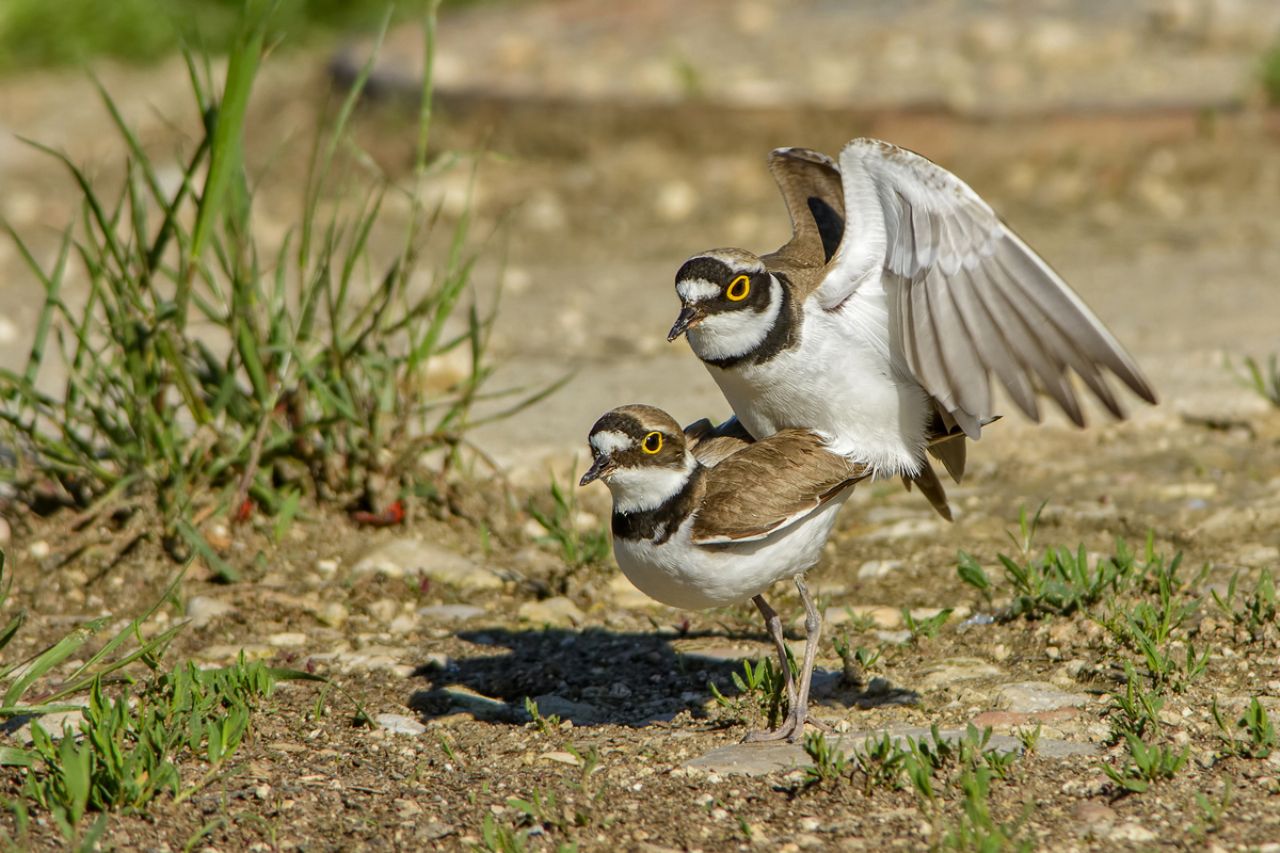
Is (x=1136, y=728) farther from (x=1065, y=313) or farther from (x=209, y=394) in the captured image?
(x=209, y=394)

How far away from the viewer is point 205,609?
4.72 m

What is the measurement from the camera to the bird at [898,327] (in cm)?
359

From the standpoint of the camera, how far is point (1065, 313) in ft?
11.7

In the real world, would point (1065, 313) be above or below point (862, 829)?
above

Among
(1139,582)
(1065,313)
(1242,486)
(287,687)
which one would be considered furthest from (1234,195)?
(287,687)

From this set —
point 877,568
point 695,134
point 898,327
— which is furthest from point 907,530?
point 695,134

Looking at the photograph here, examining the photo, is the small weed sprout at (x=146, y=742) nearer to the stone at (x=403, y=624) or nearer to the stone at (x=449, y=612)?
the stone at (x=403, y=624)

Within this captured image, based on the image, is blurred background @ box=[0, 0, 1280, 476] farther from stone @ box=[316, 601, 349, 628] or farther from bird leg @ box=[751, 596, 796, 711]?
bird leg @ box=[751, 596, 796, 711]

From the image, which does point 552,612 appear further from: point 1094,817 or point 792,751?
point 1094,817

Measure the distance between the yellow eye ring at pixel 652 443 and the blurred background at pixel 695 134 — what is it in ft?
6.45

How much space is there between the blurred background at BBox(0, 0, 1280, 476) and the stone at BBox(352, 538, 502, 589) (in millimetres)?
714

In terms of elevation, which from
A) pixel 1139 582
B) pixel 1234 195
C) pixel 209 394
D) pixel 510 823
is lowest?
pixel 510 823

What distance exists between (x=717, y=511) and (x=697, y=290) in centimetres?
55

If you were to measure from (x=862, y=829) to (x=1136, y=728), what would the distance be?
0.77 m
